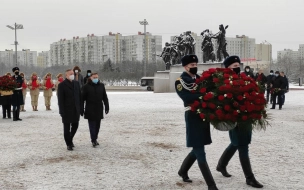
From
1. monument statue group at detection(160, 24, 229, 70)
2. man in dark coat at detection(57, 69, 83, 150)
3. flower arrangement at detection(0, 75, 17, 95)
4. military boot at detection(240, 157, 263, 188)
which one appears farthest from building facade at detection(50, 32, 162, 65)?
military boot at detection(240, 157, 263, 188)

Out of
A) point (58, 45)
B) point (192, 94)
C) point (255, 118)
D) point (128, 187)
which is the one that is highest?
point (58, 45)

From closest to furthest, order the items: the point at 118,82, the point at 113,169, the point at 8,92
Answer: the point at 113,169, the point at 8,92, the point at 118,82

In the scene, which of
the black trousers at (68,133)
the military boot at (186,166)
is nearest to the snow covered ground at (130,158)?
the military boot at (186,166)

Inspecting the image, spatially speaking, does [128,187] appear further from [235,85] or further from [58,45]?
[58,45]

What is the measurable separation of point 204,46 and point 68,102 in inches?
986

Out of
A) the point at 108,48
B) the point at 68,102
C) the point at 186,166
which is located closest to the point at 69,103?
the point at 68,102

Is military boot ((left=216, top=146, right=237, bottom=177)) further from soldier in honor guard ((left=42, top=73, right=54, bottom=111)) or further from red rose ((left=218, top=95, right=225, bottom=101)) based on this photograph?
soldier in honor guard ((left=42, top=73, right=54, bottom=111))

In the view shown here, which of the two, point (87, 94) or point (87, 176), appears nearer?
point (87, 176)

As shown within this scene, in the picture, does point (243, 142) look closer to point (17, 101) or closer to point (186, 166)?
point (186, 166)

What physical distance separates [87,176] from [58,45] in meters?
112

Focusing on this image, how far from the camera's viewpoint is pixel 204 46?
31.5 m

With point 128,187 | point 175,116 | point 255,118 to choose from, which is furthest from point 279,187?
point 175,116

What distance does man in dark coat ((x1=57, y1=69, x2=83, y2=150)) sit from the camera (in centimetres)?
755

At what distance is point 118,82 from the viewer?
6988 cm
